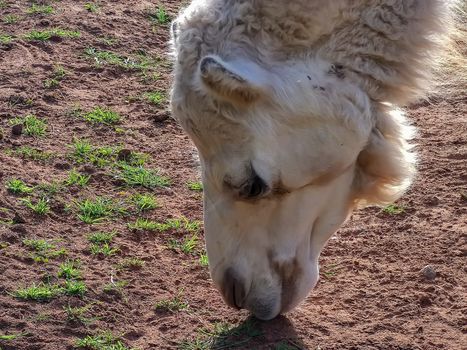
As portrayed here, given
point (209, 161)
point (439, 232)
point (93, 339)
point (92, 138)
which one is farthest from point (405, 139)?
point (92, 138)

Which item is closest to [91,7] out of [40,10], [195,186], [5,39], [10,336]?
[40,10]

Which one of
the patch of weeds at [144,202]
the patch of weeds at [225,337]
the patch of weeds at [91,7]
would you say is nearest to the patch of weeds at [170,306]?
the patch of weeds at [225,337]

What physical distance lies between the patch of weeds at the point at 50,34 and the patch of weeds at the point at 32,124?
4.86 ft

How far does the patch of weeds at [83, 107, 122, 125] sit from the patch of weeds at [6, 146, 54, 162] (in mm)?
649

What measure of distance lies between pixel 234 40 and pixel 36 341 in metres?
1.76

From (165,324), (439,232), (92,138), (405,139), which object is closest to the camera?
(405,139)

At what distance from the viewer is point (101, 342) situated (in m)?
4.76

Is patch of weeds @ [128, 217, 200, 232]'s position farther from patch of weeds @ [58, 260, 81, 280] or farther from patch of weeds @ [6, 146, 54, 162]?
patch of weeds @ [6, 146, 54, 162]

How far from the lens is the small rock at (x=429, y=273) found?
206 inches

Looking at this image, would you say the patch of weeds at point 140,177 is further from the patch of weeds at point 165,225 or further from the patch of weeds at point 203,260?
the patch of weeds at point 203,260

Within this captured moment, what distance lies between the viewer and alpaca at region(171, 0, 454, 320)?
4125 mm

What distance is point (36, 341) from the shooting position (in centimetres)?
473

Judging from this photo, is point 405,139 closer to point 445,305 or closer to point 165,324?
point 445,305

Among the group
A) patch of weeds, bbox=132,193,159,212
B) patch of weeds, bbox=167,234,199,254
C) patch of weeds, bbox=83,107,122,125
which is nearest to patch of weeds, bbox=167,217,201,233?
patch of weeds, bbox=167,234,199,254
